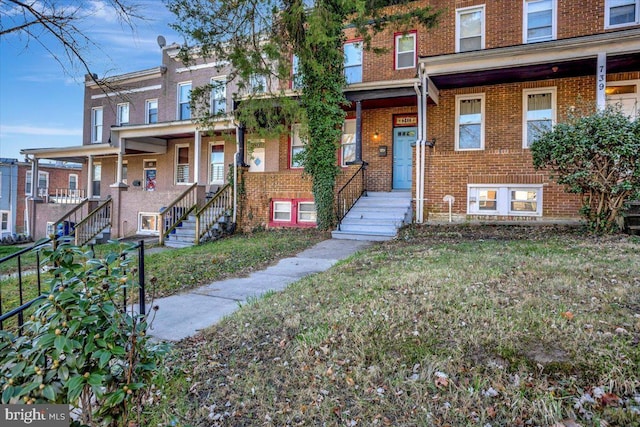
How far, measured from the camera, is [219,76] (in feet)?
56.6

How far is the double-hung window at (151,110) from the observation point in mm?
18906

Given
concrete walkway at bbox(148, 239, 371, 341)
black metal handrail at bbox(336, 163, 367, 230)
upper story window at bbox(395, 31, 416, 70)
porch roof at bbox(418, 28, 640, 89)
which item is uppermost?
upper story window at bbox(395, 31, 416, 70)

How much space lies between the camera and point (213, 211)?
42.4 ft

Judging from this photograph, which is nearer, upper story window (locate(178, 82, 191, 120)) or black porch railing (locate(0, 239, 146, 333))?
black porch railing (locate(0, 239, 146, 333))

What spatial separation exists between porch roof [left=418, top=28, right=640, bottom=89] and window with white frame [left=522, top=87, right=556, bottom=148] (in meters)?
0.44

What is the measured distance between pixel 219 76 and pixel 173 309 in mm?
14649

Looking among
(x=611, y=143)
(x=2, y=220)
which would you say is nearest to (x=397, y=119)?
(x=611, y=143)

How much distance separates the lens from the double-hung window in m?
18.9

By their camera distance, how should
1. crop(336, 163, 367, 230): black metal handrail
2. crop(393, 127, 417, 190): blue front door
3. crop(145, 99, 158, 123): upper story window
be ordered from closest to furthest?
crop(336, 163, 367, 230): black metal handrail, crop(393, 127, 417, 190): blue front door, crop(145, 99, 158, 123): upper story window

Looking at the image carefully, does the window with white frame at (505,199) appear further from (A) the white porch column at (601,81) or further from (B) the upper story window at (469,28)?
(B) the upper story window at (469,28)

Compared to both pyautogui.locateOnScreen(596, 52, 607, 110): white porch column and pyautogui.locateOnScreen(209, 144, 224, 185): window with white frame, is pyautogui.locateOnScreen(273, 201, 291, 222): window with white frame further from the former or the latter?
pyautogui.locateOnScreen(596, 52, 607, 110): white porch column

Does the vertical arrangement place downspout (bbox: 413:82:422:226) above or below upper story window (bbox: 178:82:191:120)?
below

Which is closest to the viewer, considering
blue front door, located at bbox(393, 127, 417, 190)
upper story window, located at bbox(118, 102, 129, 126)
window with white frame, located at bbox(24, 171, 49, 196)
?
blue front door, located at bbox(393, 127, 417, 190)

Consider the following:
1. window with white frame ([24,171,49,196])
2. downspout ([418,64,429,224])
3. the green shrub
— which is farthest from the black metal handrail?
window with white frame ([24,171,49,196])
